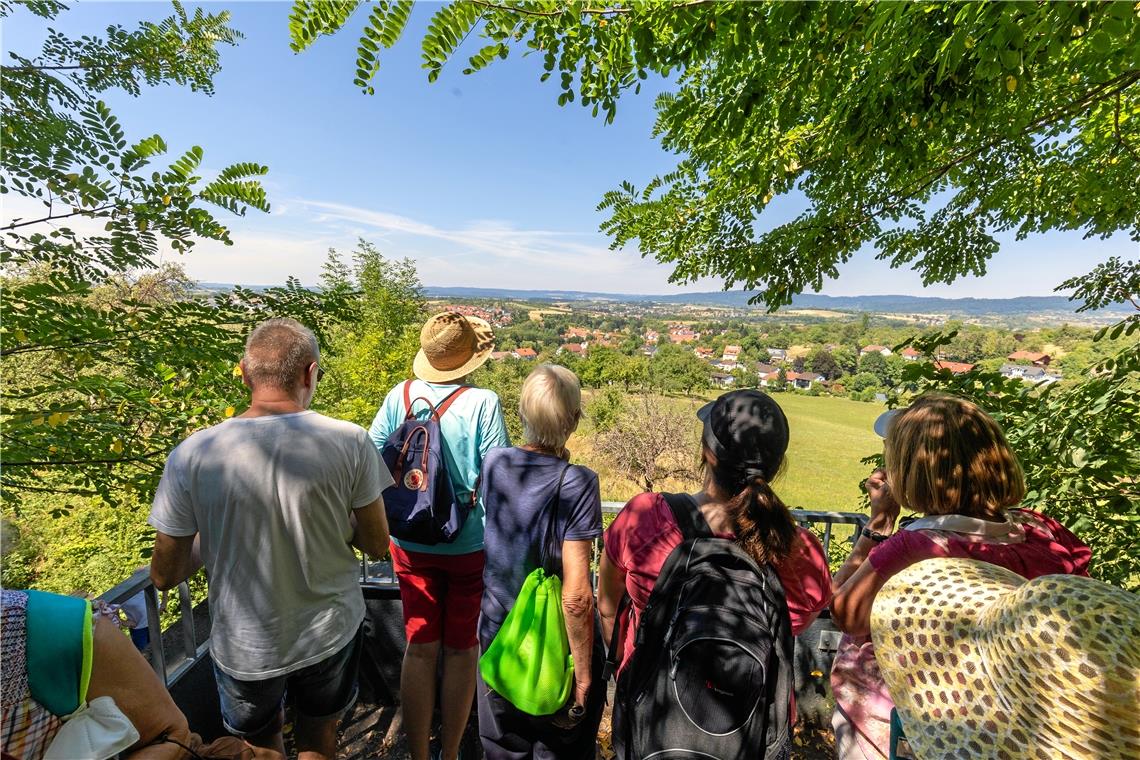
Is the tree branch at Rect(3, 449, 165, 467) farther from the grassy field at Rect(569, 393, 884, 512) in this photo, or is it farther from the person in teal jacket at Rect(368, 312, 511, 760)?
the grassy field at Rect(569, 393, 884, 512)

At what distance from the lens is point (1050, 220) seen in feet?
12.4

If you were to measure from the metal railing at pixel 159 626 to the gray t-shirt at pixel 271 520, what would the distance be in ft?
1.38

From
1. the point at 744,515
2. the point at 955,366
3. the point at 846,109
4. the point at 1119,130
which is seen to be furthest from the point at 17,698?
the point at 1119,130

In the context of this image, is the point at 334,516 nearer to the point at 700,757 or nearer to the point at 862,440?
the point at 700,757

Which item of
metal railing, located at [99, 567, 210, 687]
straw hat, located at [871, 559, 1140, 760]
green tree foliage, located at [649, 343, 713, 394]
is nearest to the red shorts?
metal railing, located at [99, 567, 210, 687]

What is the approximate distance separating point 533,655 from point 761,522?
3.08 feet

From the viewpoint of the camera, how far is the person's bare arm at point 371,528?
5.42ft

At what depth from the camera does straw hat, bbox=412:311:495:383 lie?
7.27ft

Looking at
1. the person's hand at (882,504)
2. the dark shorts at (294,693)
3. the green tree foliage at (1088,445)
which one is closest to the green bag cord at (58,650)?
the dark shorts at (294,693)

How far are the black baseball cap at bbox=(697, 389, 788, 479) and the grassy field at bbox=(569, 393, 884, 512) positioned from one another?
921 inches

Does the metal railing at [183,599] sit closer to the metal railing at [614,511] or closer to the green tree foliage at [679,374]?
the metal railing at [614,511]

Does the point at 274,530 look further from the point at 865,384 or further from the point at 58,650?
the point at 865,384

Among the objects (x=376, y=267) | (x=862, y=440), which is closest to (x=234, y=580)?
(x=376, y=267)

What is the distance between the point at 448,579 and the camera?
212 centimetres
